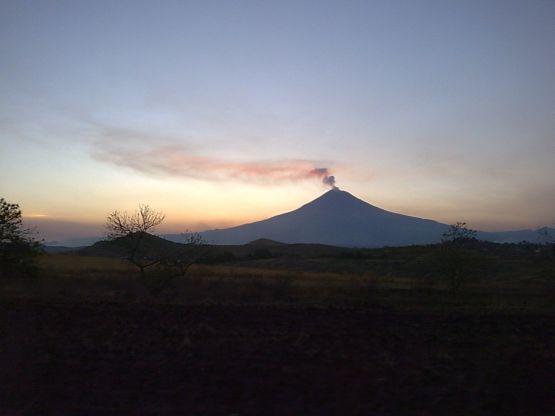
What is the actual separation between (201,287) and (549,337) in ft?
65.7

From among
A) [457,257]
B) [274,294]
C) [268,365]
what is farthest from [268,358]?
[457,257]

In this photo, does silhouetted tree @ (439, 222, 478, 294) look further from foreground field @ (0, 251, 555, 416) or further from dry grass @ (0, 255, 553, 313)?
foreground field @ (0, 251, 555, 416)

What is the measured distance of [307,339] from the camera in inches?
611

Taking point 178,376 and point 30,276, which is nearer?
point 178,376

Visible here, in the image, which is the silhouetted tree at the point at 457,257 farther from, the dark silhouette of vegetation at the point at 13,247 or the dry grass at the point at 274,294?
the dark silhouette of vegetation at the point at 13,247

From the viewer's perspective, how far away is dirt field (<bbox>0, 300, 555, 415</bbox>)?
8992 mm

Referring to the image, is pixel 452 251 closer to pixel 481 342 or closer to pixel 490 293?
pixel 490 293

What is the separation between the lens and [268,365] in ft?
39.3

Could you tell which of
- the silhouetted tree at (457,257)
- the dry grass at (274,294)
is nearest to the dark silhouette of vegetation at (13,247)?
the dry grass at (274,294)

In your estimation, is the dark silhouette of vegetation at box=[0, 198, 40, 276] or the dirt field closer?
the dirt field

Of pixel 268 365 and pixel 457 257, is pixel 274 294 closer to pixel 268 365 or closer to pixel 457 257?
pixel 457 257

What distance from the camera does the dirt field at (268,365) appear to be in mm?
8992

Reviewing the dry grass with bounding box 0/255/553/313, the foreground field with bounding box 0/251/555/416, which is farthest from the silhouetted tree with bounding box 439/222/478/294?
the foreground field with bounding box 0/251/555/416

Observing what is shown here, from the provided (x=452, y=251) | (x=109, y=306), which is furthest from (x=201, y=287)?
(x=452, y=251)
